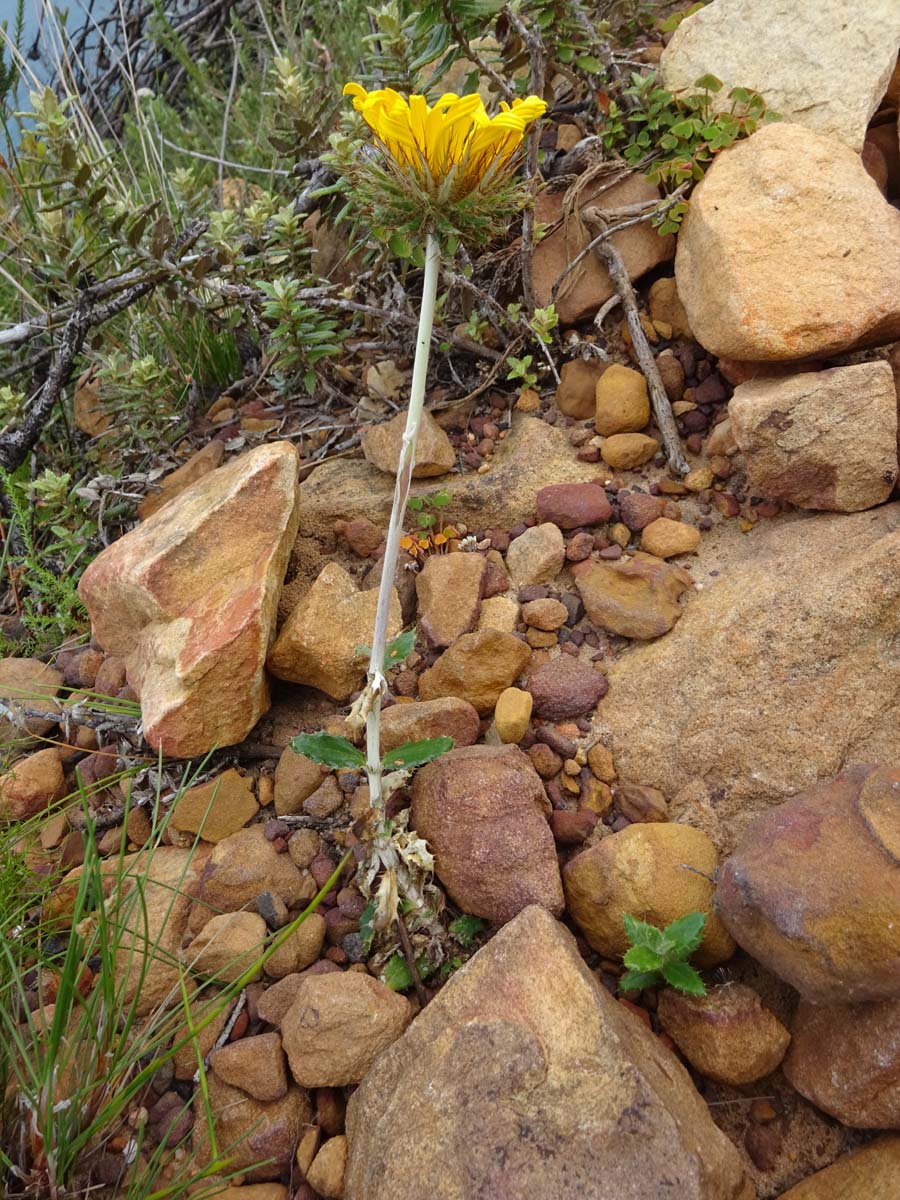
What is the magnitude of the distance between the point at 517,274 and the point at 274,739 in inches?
63.2

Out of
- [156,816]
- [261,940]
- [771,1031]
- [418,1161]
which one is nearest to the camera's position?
[418,1161]

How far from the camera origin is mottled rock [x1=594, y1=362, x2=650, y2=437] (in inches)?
93.0

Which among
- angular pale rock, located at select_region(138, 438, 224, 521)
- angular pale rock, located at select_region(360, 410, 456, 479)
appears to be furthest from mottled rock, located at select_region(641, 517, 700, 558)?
angular pale rock, located at select_region(138, 438, 224, 521)

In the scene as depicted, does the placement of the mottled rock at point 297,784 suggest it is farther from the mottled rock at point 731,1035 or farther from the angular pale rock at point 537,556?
the mottled rock at point 731,1035

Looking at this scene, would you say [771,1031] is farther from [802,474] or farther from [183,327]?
[183,327]

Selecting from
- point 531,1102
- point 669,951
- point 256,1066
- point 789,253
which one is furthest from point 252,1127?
point 789,253

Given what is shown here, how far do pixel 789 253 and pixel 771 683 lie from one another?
1129mm

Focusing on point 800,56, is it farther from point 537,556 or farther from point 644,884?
point 644,884

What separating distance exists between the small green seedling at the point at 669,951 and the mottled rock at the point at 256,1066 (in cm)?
68

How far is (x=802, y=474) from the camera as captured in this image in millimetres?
2012

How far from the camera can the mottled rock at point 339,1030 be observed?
5.03 feet

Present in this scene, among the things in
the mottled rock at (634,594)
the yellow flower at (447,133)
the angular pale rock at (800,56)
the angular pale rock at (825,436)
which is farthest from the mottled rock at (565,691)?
the angular pale rock at (800,56)

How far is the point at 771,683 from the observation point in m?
1.85

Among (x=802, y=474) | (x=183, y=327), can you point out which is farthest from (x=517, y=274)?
(x=183, y=327)
